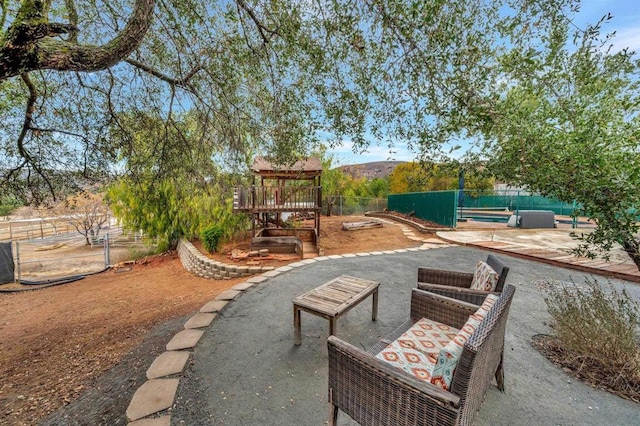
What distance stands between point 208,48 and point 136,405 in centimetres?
416

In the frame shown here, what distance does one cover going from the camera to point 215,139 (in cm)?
489

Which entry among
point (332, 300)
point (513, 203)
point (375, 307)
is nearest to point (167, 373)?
point (332, 300)

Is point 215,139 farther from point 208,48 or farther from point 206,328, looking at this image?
point 206,328

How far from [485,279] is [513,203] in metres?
13.8

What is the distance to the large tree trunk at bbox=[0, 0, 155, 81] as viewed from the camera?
2.01m

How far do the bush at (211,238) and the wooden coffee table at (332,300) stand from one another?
6360 millimetres

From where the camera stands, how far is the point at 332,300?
114 inches

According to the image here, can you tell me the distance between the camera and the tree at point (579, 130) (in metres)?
1.82

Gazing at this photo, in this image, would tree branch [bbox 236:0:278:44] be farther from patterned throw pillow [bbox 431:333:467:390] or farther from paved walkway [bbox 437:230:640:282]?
paved walkway [bbox 437:230:640:282]

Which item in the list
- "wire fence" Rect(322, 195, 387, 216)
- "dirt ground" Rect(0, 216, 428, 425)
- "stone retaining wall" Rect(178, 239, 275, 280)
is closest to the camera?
"dirt ground" Rect(0, 216, 428, 425)

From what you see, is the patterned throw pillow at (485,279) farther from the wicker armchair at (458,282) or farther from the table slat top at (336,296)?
the table slat top at (336,296)

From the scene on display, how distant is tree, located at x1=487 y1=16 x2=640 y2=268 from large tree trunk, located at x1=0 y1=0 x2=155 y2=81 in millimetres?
Answer: 3501

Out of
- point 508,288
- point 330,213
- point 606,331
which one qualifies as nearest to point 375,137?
point 508,288

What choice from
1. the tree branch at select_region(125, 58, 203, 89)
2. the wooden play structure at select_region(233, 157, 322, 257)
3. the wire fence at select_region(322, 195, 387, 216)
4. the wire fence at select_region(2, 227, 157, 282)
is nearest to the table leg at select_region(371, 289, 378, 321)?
the tree branch at select_region(125, 58, 203, 89)
